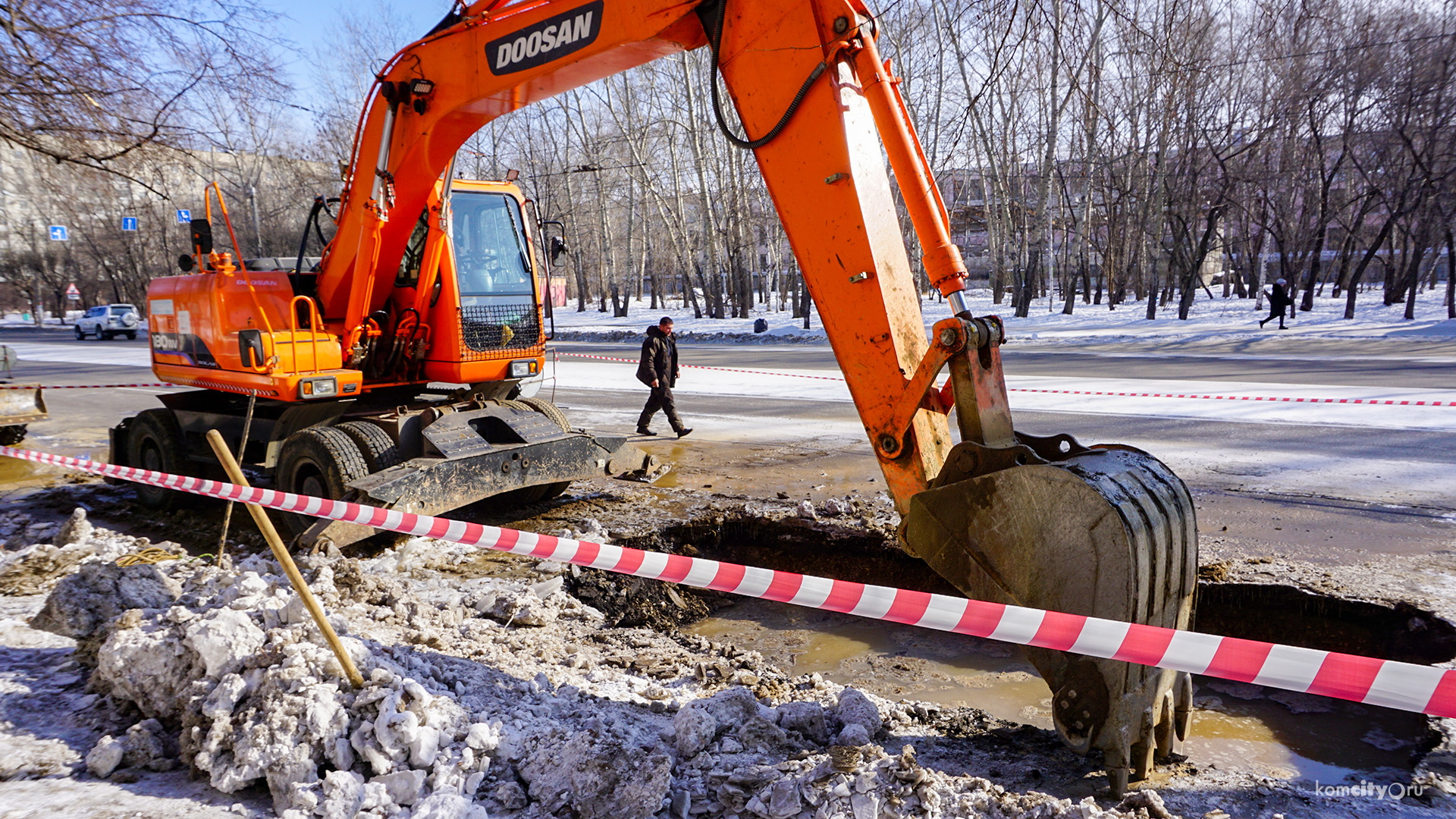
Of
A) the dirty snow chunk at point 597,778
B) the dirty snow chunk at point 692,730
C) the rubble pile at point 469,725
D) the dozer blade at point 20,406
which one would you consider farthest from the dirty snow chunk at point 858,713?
the dozer blade at point 20,406

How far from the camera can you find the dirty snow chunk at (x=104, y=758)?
325 cm

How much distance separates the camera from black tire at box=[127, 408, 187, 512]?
8.08 metres

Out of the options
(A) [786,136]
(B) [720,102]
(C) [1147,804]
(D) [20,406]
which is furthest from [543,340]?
(D) [20,406]

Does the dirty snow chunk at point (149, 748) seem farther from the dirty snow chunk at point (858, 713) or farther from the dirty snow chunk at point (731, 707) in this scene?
the dirty snow chunk at point (858, 713)

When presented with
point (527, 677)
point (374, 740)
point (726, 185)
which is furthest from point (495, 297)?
point (726, 185)

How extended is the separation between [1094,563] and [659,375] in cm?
833

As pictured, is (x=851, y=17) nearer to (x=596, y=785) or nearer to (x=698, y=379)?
(x=596, y=785)

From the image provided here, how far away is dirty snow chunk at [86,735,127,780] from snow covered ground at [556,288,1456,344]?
571 inches

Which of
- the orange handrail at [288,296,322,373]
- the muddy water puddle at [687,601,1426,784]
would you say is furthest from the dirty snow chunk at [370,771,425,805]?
the orange handrail at [288,296,322,373]

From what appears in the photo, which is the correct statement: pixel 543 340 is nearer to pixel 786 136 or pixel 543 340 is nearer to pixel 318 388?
pixel 318 388

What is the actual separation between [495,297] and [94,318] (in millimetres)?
37326

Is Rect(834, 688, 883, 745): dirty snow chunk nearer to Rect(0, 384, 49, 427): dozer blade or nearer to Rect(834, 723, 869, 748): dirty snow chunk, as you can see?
Rect(834, 723, 869, 748): dirty snow chunk

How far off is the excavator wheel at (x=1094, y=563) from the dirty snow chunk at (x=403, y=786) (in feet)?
7.05

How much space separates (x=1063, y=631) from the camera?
2.67m
